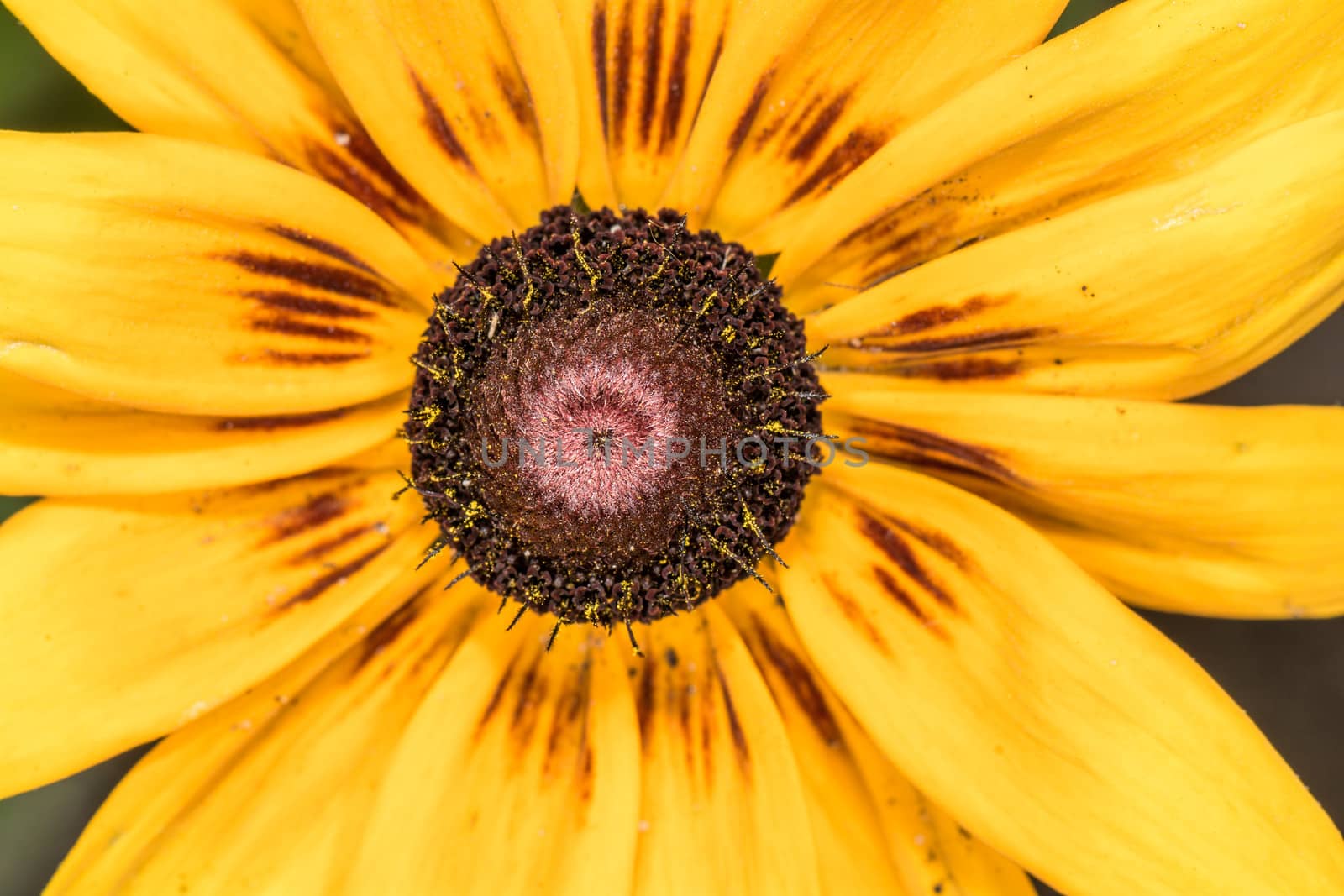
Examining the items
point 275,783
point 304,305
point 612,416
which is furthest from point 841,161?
point 275,783

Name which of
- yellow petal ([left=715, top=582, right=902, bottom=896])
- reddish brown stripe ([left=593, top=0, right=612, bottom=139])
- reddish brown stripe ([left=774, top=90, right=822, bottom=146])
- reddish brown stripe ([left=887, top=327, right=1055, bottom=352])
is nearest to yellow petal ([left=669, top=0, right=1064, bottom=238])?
reddish brown stripe ([left=774, top=90, right=822, bottom=146])

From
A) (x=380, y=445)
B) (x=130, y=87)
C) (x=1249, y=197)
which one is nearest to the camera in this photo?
(x=1249, y=197)

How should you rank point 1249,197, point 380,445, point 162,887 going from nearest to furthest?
point 1249,197 → point 162,887 → point 380,445

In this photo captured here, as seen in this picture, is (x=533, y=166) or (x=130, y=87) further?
(x=533, y=166)

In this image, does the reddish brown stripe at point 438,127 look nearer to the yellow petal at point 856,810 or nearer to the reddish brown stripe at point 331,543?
the reddish brown stripe at point 331,543

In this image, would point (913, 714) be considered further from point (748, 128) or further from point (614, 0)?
point (614, 0)

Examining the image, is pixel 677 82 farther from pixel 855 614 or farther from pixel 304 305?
pixel 855 614

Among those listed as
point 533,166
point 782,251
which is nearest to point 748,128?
point 782,251
